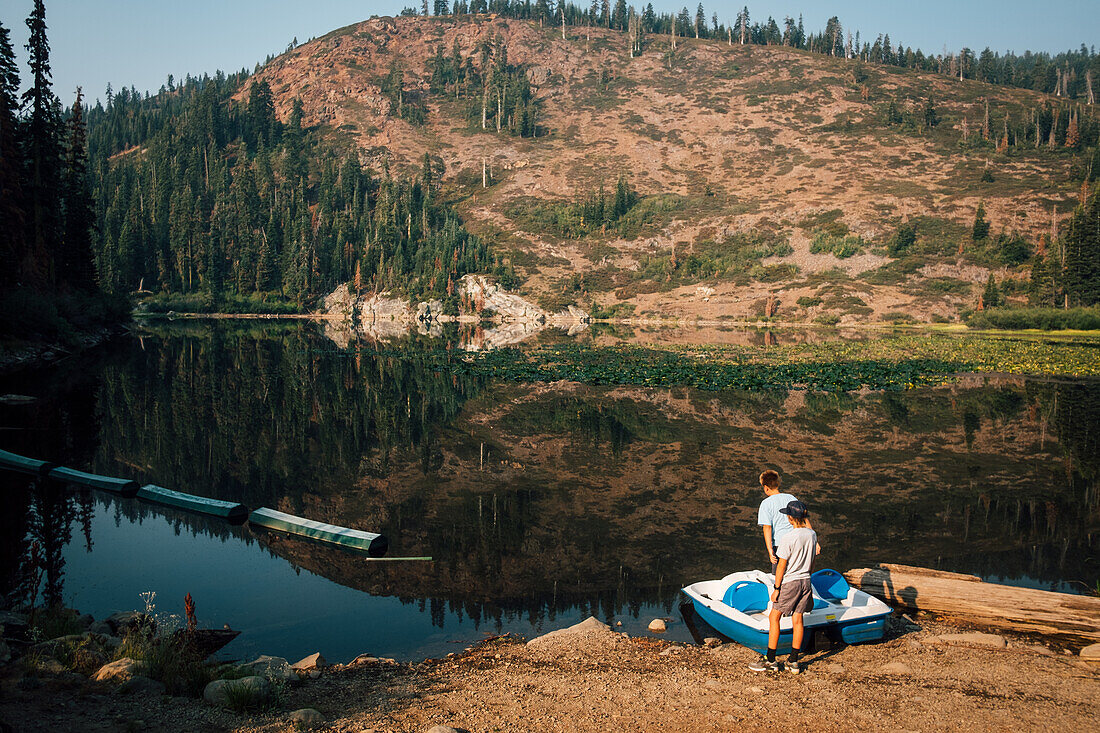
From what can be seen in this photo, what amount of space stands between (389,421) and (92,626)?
17.3m

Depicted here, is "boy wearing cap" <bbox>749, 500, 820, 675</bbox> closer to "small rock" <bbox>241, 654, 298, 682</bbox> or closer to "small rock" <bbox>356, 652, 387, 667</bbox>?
"small rock" <bbox>356, 652, 387, 667</bbox>

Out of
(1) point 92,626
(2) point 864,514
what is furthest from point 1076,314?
(1) point 92,626

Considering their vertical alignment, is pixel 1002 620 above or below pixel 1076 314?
below

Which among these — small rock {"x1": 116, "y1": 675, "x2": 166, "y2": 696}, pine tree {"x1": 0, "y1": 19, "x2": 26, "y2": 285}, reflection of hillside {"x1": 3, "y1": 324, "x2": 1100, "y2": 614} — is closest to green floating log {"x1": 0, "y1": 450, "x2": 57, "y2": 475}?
reflection of hillside {"x1": 3, "y1": 324, "x2": 1100, "y2": 614}

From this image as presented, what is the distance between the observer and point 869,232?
390 feet

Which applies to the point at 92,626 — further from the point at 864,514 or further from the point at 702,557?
the point at 864,514

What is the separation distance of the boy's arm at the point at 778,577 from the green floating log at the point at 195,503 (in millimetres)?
12588

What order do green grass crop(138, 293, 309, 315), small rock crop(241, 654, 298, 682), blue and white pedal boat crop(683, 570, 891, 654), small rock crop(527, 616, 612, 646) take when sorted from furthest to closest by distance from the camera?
green grass crop(138, 293, 309, 315)
small rock crop(527, 616, 612, 646)
blue and white pedal boat crop(683, 570, 891, 654)
small rock crop(241, 654, 298, 682)

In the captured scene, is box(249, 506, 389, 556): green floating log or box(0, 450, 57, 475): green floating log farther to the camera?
box(0, 450, 57, 475): green floating log

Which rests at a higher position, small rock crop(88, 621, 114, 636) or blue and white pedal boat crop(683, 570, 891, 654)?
blue and white pedal boat crop(683, 570, 891, 654)

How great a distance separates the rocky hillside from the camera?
10662 centimetres

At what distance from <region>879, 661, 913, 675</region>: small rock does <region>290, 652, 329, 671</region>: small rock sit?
7447 mm

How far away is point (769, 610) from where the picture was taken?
899cm

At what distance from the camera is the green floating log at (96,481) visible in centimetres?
1731
